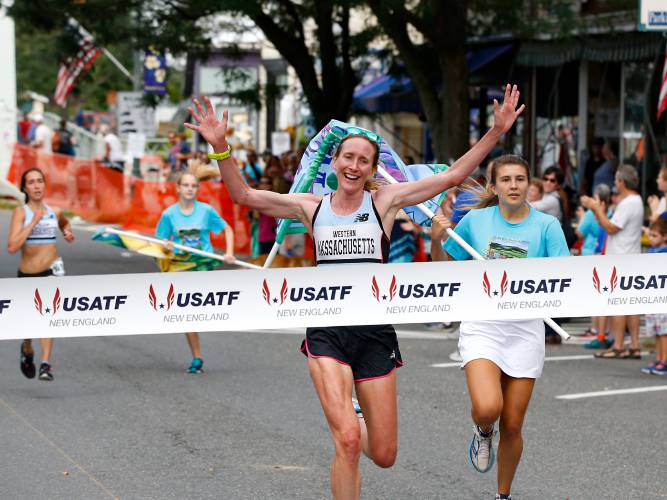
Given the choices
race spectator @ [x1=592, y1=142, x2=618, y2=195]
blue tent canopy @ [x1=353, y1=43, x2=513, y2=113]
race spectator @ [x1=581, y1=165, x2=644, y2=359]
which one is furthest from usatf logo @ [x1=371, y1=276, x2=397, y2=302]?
blue tent canopy @ [x1=353, y1=43, x2=513, y2=113]

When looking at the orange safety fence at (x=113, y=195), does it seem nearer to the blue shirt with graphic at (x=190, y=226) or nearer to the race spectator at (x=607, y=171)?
the race spectator at (x=607, y=171)

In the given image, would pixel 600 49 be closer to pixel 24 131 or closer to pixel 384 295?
pixel 384 295

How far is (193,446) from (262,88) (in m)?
15.7

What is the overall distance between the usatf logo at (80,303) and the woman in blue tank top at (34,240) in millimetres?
4545

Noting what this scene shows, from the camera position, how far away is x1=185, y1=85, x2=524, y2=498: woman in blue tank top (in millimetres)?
6059

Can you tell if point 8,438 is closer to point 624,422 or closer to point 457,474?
point 457,474

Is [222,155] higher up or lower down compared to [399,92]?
lower down

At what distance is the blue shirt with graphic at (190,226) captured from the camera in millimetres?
11695

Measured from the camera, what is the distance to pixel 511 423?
6.71 metres

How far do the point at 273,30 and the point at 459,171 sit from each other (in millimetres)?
15406

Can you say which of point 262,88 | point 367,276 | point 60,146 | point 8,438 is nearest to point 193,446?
point 8,438

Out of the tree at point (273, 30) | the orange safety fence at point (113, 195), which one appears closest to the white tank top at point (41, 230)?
the orange safety fence at point (113, 195)

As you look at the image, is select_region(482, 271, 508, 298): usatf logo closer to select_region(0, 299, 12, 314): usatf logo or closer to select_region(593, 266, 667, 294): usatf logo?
select_region(593, 266, 667, 294): usatf logo

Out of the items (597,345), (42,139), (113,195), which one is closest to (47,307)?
(597,345)
